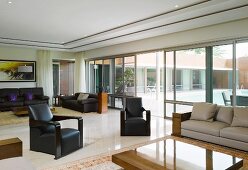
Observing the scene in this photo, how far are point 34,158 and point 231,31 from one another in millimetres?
5094

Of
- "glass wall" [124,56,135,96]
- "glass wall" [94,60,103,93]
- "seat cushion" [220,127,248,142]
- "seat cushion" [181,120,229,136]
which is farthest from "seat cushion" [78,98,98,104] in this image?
"seat cushion" [220,127,248,142]

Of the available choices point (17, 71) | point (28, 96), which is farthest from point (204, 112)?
point (17, 71)

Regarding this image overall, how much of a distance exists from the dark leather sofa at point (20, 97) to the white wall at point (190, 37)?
3.79 meters

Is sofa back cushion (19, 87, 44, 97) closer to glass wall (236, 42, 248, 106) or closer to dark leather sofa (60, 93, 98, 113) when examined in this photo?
dark leather sofa (60, 93, 98, 113)

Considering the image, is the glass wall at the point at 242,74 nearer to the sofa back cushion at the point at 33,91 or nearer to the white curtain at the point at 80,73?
the white curtain at the point at 80,73

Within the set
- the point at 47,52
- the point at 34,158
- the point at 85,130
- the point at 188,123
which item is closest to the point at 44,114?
the point at 34,158

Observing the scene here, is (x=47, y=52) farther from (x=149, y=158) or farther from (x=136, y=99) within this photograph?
(x=149, y=158)

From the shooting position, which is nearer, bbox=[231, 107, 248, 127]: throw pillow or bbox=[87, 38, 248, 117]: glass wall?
bbox=[231, 107, 248, 127]: throw pillow

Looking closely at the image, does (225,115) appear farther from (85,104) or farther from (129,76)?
(85,104)

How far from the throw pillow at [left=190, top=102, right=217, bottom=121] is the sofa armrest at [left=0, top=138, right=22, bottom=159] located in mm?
3709

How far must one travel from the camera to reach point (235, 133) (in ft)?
12.5

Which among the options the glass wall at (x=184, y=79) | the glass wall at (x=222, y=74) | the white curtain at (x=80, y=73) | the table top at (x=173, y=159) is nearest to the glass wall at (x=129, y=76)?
the glass wall at (x=184, y=79)

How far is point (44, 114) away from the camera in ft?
13.3

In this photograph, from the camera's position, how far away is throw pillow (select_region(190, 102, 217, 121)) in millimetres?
4605
